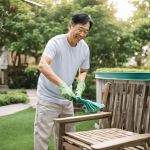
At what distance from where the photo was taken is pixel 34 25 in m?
7.42

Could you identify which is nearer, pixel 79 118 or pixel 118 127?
pixel 79 118

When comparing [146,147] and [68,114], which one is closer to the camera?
[146,147]

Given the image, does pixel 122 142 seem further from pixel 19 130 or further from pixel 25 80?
pixel 25 80

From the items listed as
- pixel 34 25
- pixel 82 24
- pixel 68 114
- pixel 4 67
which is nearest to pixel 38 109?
pixel 68 114

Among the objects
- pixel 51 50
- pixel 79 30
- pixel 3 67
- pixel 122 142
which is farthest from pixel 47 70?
pixel 3 67

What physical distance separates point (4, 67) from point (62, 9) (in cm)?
659

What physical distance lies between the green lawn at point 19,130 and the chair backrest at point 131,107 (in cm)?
158

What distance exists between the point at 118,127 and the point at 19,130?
110 inches

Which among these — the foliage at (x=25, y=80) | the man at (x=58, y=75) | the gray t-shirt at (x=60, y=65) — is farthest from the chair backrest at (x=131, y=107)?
the foliage at (x=25, y=80)

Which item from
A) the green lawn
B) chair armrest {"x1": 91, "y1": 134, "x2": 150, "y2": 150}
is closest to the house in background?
the green lawn

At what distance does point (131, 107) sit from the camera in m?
2.29

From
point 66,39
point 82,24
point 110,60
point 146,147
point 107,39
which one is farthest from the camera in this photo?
point 110,60

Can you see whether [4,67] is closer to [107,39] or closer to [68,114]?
[107,39]

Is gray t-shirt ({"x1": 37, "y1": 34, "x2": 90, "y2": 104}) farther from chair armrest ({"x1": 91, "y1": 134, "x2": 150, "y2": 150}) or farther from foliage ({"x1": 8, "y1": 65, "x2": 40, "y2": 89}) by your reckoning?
foliage ({"x1": 8, "y1": 65, "x2": 40, "y2": 89})
